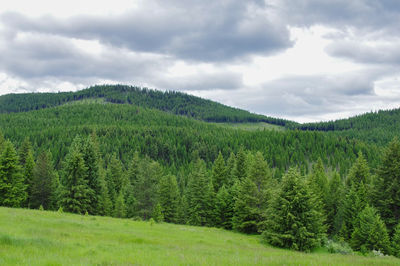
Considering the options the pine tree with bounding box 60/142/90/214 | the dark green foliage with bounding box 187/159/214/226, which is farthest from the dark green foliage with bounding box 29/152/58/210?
the dark green foliage with bounding box 187/159/214/226

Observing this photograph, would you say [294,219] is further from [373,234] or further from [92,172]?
[92,172]

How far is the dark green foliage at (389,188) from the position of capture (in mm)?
39031

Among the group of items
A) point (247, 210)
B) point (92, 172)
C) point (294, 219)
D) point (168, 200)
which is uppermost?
point (92, 172)

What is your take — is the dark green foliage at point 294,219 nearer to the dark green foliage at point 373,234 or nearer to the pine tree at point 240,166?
the dark green foliage at point 373,234

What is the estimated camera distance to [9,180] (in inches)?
1768

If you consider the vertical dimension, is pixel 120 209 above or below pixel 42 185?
below

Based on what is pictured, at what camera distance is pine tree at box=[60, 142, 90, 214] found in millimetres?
42125

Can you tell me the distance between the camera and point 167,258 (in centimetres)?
1225

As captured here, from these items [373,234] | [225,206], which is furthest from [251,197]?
[373,234]

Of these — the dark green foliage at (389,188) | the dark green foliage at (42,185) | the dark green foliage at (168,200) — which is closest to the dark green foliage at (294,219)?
the dark green foliage at (389,188)

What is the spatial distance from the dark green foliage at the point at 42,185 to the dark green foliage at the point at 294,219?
4123 cm

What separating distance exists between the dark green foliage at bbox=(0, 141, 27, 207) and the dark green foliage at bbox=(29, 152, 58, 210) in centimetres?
481

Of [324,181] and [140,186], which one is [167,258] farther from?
[324,181]

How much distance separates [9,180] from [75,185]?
39.6ft
